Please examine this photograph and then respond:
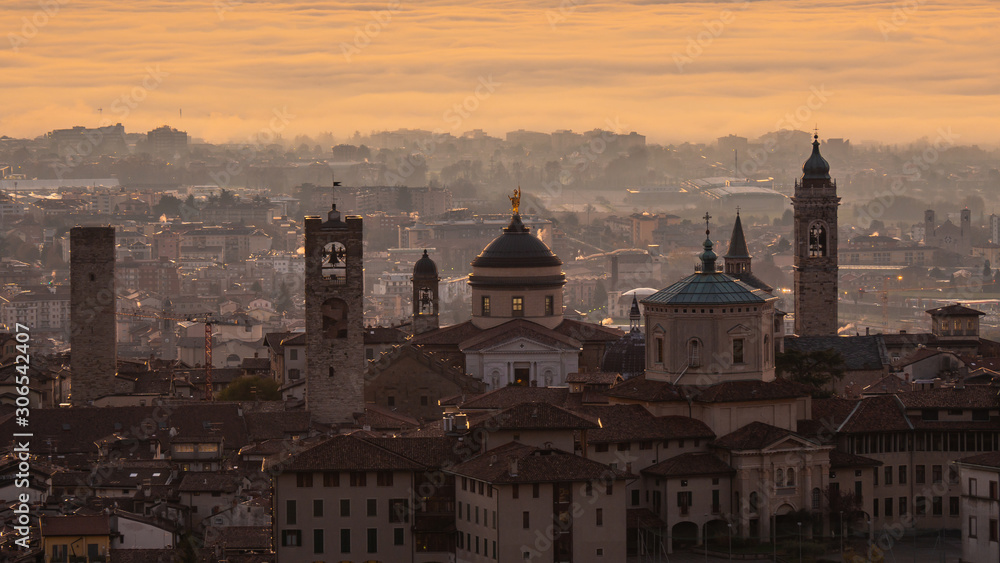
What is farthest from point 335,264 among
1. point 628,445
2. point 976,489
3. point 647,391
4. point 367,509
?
point 976,489

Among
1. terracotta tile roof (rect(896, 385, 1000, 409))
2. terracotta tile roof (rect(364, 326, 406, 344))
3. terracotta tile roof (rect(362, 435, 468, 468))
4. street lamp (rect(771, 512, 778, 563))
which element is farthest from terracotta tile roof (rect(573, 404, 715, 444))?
terracotta tile roof (rect(364, 326, 406, 344))

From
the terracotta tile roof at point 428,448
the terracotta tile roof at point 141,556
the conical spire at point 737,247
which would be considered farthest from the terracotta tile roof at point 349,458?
the conical spire at point 737,247

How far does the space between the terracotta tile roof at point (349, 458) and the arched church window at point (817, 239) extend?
37268mm

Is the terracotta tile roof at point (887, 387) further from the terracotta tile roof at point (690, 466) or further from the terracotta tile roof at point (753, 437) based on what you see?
the terracotta tile roof at point (690, 466)

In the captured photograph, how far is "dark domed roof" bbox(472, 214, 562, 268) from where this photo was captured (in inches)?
2928

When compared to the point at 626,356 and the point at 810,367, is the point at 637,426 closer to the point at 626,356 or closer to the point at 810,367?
the point at 810,367

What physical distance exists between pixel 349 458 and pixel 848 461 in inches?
485

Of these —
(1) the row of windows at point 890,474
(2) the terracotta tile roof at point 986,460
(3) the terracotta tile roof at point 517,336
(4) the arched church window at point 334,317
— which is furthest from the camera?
(3) the terracotta tile roof at point 517,336

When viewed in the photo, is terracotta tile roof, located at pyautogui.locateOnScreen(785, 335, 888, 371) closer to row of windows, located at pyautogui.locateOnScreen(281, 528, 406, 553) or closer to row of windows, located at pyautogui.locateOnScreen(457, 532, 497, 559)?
row of windows, located at pyautogui.locateOnScreen(457, 532, 497, 559)

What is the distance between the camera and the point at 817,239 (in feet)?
275

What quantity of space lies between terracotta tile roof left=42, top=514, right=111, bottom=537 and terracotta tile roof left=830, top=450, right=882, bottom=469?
16.7 meters

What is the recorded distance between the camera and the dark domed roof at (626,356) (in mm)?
69125

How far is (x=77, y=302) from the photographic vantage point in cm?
8281

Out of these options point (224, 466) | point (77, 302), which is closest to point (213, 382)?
point (77, 302)
